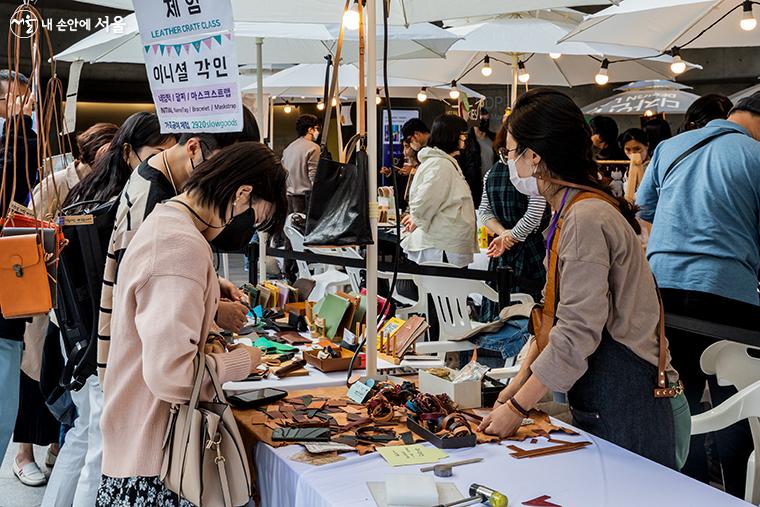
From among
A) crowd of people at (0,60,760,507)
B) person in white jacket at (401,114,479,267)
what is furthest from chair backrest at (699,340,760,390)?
person in white jacket at (401,114,479,267)

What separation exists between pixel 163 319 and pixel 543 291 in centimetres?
132

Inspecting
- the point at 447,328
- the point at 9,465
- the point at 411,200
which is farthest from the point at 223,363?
the point at 411,200

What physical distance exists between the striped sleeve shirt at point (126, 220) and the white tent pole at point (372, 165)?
26.7 inches

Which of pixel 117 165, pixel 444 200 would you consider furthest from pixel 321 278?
pixel 117 165

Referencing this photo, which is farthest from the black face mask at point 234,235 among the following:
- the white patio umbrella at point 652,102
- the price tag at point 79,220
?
the white patio umbrella at point 652,102

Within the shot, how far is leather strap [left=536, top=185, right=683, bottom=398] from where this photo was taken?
209 centimetres

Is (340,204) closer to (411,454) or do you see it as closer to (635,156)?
(411,454)

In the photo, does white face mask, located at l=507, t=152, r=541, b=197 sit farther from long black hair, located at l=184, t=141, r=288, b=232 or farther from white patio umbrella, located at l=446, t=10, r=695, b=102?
white patio umbrella, located at l=446, t=10, r=695, b=102

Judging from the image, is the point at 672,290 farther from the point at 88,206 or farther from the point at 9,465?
the point at 9,465

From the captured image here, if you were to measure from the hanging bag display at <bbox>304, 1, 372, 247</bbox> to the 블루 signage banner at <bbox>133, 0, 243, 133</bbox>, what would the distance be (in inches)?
12.2

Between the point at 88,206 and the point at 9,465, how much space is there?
1704 millimetres

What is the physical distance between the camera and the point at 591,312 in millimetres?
2000

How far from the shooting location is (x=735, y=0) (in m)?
5.23

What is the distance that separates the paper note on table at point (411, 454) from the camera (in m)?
1.96
